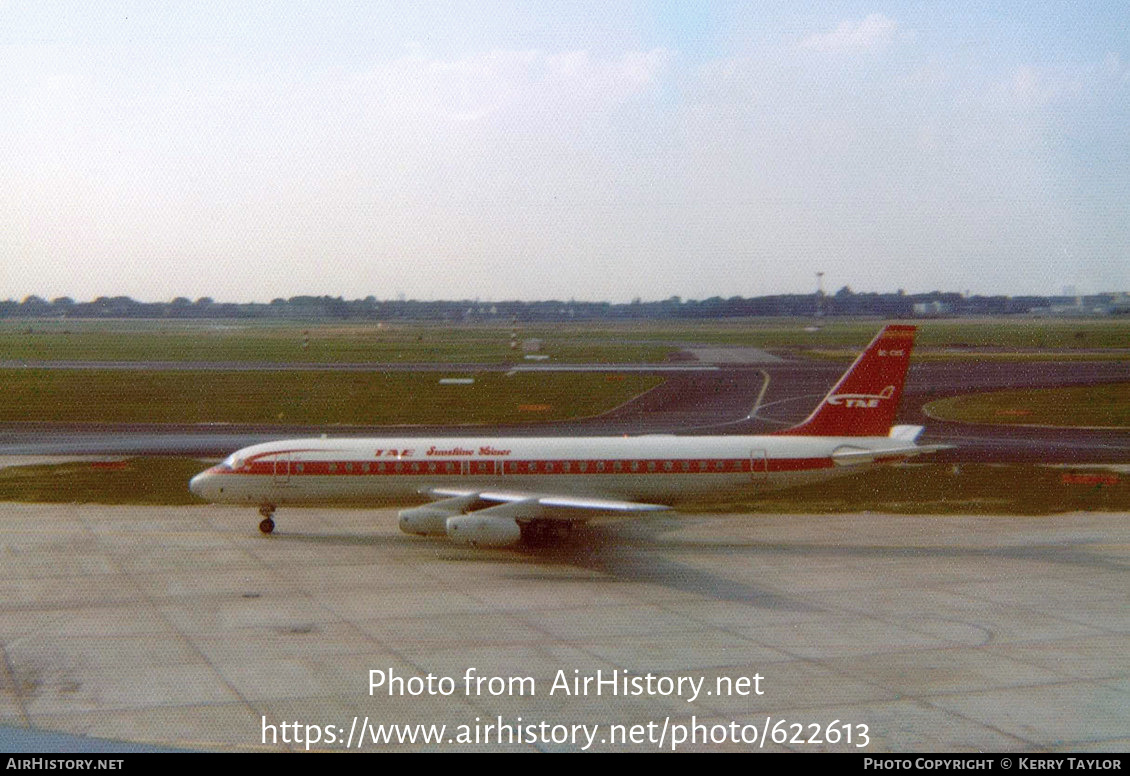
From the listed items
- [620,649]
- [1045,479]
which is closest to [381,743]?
[620,649]

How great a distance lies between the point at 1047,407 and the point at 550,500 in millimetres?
52800

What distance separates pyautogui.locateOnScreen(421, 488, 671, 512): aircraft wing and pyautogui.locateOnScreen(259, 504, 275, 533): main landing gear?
610 cm

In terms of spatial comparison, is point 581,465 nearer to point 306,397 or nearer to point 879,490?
point 879,490

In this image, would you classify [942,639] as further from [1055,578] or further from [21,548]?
[21,548]

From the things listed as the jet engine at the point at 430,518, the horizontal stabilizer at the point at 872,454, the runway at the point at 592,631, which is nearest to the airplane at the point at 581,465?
the horizontal stabilizer at the point at 872,454

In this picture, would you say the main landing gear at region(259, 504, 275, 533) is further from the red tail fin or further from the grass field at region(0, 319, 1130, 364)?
the grass field at region(0, 319, 1130, 364)

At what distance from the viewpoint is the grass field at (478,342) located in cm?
12131

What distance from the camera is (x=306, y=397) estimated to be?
80.2 meters

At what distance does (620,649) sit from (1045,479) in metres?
31.2

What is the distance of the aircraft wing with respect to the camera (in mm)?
31025

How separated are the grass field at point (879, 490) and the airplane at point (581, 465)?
15.9 feet

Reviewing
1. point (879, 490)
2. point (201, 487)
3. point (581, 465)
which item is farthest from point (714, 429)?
point (201, 487)

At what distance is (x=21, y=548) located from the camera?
3322 cm

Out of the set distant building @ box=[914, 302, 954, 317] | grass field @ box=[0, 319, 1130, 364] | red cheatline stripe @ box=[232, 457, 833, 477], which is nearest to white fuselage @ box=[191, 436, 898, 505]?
red cheatline stripe @ box=[232, 457, 833, 477]
